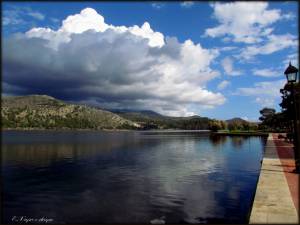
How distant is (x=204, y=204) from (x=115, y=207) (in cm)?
547

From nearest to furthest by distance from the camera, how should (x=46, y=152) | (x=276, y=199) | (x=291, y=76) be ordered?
1. (x=276, y=199)
2. (x=291, y=76)
3. (x=46, y=152)

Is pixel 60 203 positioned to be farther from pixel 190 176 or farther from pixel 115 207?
pixel 190 176

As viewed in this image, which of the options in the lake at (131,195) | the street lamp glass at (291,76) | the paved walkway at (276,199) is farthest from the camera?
the lake at (131,195)

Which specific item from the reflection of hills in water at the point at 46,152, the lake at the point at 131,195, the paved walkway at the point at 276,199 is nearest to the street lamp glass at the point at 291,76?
the paved walkway at the point at 276,199

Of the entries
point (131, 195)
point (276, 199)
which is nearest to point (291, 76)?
point (276, 199)

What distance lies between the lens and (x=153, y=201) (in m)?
20.2

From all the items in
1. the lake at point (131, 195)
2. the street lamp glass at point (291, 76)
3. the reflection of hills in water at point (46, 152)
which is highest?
the street lamp glass at point (291, 76)

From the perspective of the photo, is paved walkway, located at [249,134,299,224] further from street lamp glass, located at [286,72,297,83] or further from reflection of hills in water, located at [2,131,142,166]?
reflection of hills in water, located at [2,131,142,166]

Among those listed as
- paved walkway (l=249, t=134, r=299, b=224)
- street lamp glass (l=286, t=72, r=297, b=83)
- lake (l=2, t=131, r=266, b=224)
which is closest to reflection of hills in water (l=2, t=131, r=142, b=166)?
lake (l=2, t=131, r=266, b=224)

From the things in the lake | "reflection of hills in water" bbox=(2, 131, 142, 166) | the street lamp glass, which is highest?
the street lamp glass

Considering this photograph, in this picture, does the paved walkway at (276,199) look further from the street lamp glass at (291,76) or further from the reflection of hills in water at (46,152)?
the reflection of hills in water at (46,152)

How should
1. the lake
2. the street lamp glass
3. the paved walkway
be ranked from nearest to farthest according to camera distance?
the paved walkway, the street lamp glass, the lake

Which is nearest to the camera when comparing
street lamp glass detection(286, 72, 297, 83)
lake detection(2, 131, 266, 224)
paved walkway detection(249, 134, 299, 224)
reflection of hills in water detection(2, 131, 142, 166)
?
paved walkway detection(249, 134, 299, 224)

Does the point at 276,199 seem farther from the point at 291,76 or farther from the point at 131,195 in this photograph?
the point at 131,195
